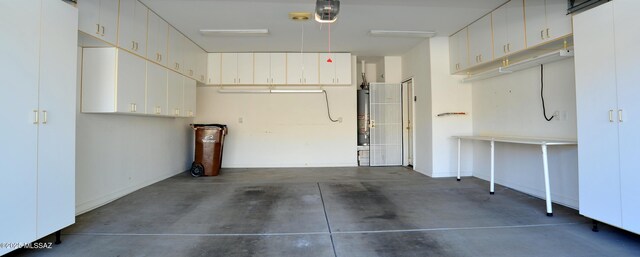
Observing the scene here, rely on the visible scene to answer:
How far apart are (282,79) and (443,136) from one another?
3.66m

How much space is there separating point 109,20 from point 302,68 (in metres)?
3.74

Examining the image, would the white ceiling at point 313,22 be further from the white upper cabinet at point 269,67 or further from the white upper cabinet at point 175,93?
the white upper cabinet at point 175,93

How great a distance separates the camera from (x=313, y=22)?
15.3 feet

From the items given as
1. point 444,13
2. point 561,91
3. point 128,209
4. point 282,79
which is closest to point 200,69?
point 282,79

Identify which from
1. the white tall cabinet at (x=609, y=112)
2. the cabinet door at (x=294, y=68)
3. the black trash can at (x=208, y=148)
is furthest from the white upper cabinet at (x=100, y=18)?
the white tall cabinet at (x=609, y=112)

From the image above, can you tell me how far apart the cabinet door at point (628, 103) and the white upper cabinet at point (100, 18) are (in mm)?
5159

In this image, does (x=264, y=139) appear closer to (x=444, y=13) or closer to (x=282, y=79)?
(x=282, y=79)

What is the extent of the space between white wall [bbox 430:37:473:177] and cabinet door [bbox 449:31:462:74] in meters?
0.06

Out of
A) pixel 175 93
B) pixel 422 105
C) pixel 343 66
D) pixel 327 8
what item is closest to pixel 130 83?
pixel 175 93

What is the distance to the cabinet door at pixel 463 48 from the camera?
488 centimetres

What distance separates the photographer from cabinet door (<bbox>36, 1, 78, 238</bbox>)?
223cm

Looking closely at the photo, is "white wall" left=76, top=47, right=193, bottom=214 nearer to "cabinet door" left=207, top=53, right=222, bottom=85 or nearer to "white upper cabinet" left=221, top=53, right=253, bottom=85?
"cabinet door" left=207, top=53, right=222, bottom=85

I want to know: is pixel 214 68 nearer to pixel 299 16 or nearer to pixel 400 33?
pixel 299 16

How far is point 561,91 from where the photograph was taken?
11.7 ft
